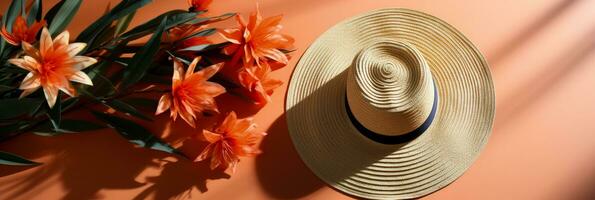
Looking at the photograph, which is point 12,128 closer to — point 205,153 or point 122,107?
point 122,107

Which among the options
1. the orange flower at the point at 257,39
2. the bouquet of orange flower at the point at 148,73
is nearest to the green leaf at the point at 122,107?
the bouquet of orange flower at the point at 148,73

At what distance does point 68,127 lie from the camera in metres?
1.71

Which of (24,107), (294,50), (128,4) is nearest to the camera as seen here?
(24,107)

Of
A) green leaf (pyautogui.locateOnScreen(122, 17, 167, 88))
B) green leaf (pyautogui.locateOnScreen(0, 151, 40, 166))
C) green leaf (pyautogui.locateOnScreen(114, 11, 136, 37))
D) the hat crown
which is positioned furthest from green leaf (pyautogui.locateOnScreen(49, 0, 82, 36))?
the hat crown

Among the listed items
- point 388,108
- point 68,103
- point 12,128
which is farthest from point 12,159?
point 388,108

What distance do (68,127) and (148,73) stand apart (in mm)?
277

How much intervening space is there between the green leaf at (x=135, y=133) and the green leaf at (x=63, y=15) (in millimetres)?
269

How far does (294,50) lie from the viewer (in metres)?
1.86

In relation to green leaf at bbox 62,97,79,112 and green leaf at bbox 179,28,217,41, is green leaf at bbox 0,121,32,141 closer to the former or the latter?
green leaf at bbox 62,97,79,112

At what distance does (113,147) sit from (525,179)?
48.4 inches

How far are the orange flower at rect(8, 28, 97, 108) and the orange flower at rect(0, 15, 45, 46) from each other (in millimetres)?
145

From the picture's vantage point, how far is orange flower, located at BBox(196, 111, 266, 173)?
63.8 inches

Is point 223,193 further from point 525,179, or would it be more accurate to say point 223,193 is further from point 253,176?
point 525,179

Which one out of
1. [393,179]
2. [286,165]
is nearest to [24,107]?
[286,165]
